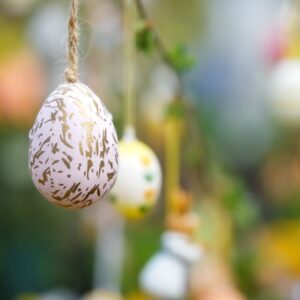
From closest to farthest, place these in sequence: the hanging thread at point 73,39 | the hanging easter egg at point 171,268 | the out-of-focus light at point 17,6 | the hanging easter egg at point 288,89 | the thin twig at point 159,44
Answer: the hanging thread at point 73,39
the thin twig at point 159,44
the hanging easter egg at point 171,268
the hanging easter egg at point 288,89
the out-of-focus light at point 17,6

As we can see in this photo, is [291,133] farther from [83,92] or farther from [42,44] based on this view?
[83,92]

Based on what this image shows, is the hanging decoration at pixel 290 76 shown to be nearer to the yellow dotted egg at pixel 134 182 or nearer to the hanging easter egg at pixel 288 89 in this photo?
the hanging easter egg at pixel 288 89

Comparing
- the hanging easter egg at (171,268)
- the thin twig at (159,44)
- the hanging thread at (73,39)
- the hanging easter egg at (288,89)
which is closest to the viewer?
the hanging thread at (73,39)

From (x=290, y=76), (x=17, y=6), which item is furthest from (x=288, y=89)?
(x=17, y=6)

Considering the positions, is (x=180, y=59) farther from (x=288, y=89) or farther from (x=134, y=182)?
Answer: (x=288, y=89)

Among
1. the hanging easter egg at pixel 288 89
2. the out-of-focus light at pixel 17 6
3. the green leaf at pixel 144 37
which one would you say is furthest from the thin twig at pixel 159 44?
the out-of-focus light at pixel 17 6

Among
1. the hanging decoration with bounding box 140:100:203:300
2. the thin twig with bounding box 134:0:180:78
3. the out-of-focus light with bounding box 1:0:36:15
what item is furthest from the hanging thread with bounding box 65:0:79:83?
the out-of-focus light with bounding box 1:0:36:15

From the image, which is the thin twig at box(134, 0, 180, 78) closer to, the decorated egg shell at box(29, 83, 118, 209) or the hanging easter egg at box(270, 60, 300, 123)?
the decorated egg shell at box(29, 83, 118, 209)
